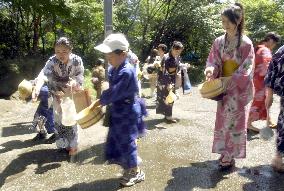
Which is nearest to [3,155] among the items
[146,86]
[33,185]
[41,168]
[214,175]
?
[41,168]

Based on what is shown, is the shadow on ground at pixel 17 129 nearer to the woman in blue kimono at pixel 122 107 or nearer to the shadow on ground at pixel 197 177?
the woman in blue kimono at pixel 122 107

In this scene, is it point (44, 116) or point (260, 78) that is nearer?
point (44, 116)

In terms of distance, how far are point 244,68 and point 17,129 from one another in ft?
14.7

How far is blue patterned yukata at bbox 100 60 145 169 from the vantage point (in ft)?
13.0

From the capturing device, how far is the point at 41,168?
16.1 ft

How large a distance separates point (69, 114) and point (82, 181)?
2.70ft

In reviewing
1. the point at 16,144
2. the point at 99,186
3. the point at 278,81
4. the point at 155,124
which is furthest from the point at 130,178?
the point at 155,124

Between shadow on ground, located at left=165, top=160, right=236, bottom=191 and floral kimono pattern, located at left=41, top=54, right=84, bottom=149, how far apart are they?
57.3 inches

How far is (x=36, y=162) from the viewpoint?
5.12 metres

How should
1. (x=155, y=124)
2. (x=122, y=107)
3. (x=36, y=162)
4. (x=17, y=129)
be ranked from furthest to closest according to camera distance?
(x=155, y=124), (x=17, y=129), (x=36, y=162), (x=122, y=107)

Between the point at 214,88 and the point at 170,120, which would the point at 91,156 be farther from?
the point at 170,120

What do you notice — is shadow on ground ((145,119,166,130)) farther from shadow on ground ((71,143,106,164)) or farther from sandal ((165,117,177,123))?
→ shadow on ground ((71,143,106,164))

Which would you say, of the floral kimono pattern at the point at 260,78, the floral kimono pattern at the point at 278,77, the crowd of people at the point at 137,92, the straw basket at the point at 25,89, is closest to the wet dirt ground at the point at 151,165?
the crowd of people at the point at 137,92

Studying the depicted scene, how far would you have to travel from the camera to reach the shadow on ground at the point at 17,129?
22.1ft
